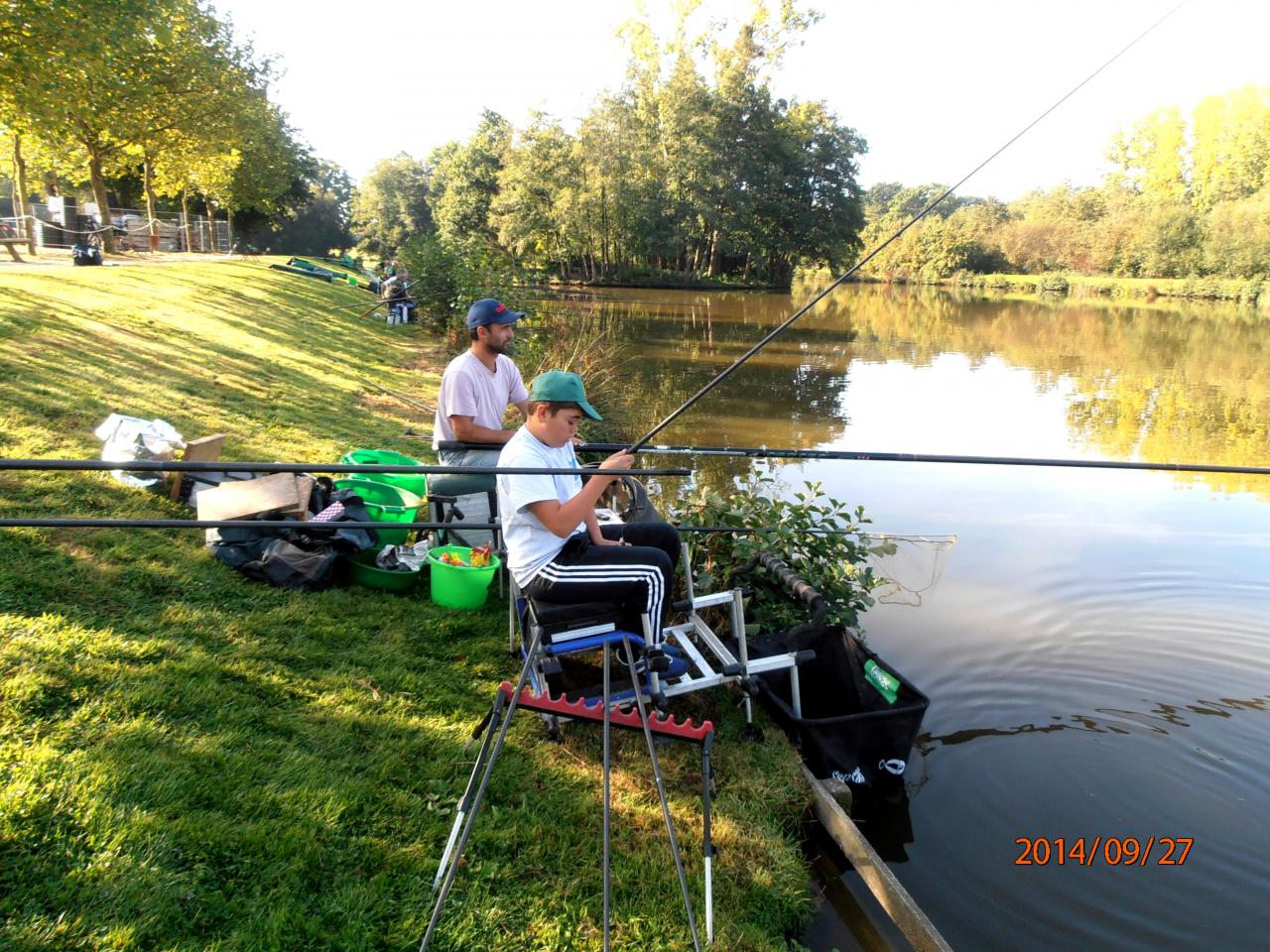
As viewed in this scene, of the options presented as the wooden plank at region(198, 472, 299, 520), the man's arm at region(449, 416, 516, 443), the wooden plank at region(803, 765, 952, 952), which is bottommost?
the wooden plank at region(803, 765, 952, 952)

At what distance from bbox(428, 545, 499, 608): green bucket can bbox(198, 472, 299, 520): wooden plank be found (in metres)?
0.88

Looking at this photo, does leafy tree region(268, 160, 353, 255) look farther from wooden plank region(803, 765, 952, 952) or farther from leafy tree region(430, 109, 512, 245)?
wooden plank region(803, 765, 952, 952)

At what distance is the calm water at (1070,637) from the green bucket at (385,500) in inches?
126

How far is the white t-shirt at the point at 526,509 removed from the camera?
9.62ft

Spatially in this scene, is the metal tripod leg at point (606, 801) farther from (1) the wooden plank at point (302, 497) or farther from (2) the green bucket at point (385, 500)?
(2) the green bucket at point (385, 500)

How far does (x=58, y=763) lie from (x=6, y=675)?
59cm

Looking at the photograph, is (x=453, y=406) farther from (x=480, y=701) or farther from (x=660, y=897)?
(x=660, y=897)

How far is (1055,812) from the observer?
3.71 m

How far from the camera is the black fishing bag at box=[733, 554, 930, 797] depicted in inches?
138

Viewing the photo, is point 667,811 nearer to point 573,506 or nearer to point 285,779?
point 573,506

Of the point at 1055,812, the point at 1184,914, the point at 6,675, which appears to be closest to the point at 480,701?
the point at 6,675

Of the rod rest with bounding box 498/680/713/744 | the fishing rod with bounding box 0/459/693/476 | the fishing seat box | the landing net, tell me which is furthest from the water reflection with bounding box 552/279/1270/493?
the fishing rod with bounding box 0/459/693/476

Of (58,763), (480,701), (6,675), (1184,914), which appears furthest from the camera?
(480,701)

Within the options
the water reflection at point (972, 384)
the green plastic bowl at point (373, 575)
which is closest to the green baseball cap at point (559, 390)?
the green plastic bowl at point (373, 575)
